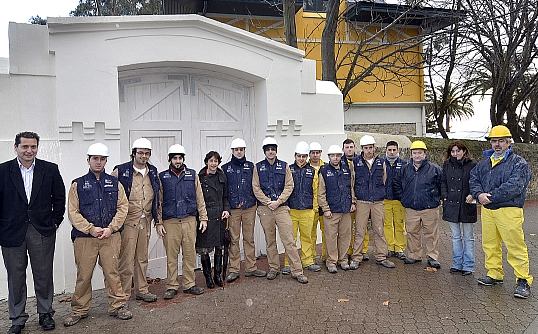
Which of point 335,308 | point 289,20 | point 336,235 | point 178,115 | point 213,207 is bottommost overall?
point 335,308

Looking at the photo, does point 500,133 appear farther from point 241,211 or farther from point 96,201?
point 96,201

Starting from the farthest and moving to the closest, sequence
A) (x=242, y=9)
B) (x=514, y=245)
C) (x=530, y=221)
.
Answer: (x=242, y=9) < (x=530, y=221) < (x=514, y=245)

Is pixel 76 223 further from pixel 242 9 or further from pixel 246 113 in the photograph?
pixel 242 9

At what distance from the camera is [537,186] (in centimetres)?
1502

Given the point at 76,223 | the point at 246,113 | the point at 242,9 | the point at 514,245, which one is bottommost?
the point at 514,245

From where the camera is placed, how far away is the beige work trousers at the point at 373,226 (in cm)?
669

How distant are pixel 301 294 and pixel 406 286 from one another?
145 cm

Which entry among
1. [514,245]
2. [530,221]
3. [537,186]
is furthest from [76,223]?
[537,186]

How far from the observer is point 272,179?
621 cm

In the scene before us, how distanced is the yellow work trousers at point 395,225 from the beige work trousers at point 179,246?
3340 millimetres

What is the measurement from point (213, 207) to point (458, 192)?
350cm

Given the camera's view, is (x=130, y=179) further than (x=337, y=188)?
No

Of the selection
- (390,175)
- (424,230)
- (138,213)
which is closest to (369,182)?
(390,175)

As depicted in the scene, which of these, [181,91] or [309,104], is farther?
[309,104]
